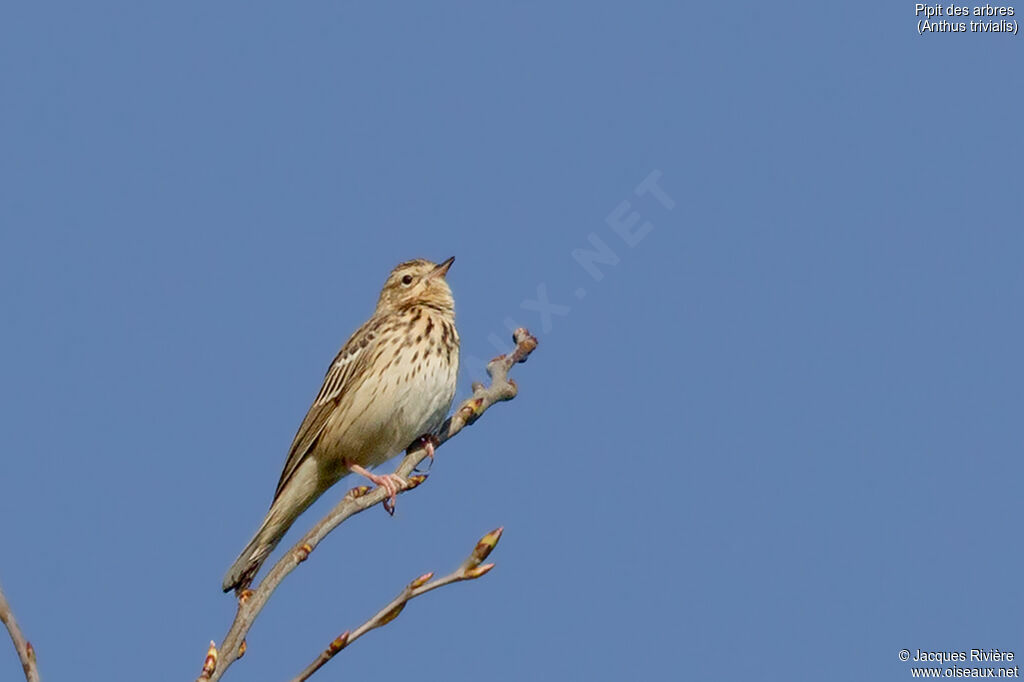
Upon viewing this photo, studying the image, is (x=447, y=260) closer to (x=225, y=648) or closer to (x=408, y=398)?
(x=408, y=398)

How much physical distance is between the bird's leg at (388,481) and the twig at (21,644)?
1995 mm

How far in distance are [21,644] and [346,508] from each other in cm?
179

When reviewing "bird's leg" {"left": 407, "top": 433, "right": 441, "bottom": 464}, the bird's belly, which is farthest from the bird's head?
"bird's leg" {"left": 407, "top": 433, "right": 441, "bottom": 464}

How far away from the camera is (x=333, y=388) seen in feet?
30.2

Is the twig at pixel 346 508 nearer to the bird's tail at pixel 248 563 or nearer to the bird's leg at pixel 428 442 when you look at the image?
the bird's leg at pixel 428 442

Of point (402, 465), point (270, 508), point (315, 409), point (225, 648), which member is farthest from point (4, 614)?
point (315, 409)

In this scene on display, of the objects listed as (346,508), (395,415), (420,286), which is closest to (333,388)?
(395,415)

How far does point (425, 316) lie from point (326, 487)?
1530mm

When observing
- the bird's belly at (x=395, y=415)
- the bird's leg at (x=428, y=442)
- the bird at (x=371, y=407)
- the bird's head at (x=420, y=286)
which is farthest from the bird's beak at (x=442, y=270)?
the bird's leg at (x=428, y=442)

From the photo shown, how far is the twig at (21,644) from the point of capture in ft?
12.2

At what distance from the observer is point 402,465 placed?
6742mm

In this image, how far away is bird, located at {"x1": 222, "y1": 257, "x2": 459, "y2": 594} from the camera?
8523 millimetres

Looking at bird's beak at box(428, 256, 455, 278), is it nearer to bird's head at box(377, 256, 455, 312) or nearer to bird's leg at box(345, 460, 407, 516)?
bird's head at box(377, 256, 455, 312)

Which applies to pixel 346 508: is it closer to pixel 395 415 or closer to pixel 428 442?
pixel 428 442
